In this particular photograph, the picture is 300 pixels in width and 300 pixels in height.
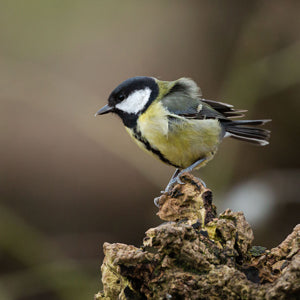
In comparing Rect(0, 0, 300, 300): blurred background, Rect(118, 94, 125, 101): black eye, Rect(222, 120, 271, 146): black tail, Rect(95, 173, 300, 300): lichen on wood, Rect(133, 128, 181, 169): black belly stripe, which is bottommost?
Rect(95, 173, 300, 300): lichen on wood

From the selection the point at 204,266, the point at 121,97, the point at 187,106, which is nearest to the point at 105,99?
the point at 121,97

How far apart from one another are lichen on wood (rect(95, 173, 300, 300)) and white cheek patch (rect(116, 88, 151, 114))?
1.13m

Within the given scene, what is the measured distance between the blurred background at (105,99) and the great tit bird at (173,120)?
867mm

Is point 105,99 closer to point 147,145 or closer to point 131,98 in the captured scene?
point 131,98

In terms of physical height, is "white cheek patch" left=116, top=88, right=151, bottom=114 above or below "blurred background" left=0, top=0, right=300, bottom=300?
below

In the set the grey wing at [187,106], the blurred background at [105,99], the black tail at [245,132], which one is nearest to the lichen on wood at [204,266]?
the grey wing at [187,106]

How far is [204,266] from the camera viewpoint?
1553mm

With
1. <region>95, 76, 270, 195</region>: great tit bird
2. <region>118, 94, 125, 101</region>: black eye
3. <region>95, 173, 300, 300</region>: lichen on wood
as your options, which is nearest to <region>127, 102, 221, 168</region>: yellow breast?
<region>95, 76, 270, 195</region>: great tit bird

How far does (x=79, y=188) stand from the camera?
14.3ft

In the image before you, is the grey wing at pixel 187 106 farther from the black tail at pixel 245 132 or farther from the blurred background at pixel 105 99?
the blurred background at pixel 105 99

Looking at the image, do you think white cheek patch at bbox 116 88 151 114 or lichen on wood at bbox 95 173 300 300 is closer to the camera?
lichen on wood at bbox 95 173 300 300

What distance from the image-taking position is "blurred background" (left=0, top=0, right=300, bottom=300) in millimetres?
3832

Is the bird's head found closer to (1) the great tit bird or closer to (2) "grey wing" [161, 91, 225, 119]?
(1) the great tit bird

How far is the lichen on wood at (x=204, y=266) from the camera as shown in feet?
4.82
